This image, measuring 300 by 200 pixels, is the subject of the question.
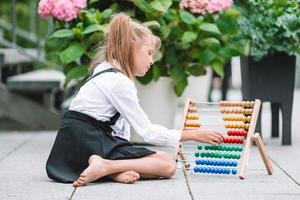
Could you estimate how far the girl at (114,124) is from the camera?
502 cm

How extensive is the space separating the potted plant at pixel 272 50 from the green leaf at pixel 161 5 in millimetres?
692

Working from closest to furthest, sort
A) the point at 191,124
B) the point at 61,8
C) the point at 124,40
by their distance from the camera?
the point at 124,40, the point at 191,124, the point at 61,8

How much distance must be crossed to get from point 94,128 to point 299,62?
3.32 meters

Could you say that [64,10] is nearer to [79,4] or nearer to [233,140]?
[79,4]

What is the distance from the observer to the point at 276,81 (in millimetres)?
7039

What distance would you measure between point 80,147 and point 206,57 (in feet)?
7.83

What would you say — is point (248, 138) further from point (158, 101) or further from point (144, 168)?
point (158, 101)

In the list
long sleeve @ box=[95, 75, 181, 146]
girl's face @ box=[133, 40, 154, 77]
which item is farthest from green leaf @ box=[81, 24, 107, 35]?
long sleeve @ box=[95, 75, 181, 146]

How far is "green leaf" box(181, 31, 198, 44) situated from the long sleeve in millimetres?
1889

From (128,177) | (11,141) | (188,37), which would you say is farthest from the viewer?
(11,141)

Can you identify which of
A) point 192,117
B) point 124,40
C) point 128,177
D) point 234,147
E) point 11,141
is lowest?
point 11,141

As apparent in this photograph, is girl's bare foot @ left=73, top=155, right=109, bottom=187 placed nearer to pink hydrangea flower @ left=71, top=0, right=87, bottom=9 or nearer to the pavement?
the pavement

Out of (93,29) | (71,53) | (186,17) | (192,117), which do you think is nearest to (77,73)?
(71,53)

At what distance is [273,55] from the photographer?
23.1 feet
